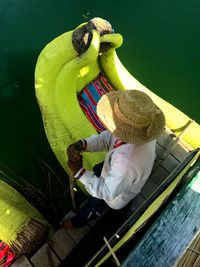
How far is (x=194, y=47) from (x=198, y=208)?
444 cm

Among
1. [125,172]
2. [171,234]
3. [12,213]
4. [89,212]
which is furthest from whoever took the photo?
[12,213]

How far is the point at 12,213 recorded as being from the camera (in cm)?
335

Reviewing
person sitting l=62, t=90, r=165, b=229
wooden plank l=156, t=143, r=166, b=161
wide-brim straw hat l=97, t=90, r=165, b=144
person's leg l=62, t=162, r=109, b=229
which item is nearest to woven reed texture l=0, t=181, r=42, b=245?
person's leg l=62, t=162, r=109, b=229

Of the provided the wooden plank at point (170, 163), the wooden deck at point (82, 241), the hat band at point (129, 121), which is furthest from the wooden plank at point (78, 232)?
the hat band at point (129, 121)

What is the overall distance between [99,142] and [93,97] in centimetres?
144

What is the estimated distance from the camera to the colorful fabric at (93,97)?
13.4 feet

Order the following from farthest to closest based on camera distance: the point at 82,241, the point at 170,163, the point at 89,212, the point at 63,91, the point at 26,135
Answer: the point at 26,135 → the point at 63,91 → the point at 170,163 → the point at 89,212 → the point at 82,241

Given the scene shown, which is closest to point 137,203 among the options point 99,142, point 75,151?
point 99,142

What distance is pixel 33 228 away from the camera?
320cm

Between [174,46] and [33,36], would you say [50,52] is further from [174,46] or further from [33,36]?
[174,46]

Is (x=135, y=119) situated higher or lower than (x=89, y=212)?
higher

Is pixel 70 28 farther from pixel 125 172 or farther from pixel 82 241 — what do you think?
pixel 125 172

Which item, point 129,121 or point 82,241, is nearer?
point 129,121

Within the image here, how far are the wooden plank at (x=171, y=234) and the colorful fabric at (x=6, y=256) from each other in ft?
5.46
